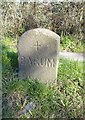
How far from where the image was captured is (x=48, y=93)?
3.88 meters

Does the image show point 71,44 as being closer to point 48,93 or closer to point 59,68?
point 59,68

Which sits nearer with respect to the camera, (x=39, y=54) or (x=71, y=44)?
(x=39, y=54)

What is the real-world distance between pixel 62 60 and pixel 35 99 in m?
1.27

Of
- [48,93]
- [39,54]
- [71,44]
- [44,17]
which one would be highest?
[44,17]

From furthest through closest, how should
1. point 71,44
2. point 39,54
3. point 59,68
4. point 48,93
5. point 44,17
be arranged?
point 44,17 → point 71,44 → point 59,68 → point 39,54 → point 48,93

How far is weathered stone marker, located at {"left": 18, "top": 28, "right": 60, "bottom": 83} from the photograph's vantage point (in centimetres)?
393

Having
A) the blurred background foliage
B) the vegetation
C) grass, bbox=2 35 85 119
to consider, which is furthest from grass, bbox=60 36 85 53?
grass, bbox=2 35 85 119

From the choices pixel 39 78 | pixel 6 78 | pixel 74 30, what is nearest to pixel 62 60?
pixel 39 78

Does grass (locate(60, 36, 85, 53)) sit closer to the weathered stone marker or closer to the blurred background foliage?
the blurred background foliage

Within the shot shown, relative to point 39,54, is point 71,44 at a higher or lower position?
lower

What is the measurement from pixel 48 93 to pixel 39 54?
57 cm

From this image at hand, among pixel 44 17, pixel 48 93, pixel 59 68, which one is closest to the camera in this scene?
pixel 48 93

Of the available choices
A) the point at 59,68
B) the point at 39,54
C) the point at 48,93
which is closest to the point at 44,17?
the point at 59,68

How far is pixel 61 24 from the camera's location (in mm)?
6535
